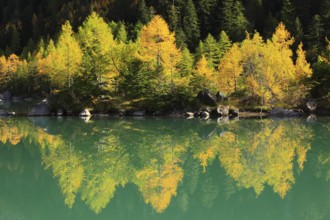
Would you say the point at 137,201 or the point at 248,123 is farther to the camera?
the point at 248,123

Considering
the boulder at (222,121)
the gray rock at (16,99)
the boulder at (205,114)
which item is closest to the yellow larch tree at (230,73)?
the boulder at (205,114)

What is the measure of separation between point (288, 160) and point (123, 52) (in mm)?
33666

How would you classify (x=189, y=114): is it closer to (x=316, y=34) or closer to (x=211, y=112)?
(x=211, y=112)

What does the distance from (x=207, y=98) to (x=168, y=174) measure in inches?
1182

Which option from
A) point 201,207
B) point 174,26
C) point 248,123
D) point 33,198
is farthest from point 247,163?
point 174,26

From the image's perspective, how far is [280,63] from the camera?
160 ft

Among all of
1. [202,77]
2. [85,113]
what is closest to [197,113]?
[202,77]

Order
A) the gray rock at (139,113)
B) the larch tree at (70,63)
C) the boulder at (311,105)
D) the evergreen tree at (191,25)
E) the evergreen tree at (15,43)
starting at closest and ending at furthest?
1. the boulder at (311,105)
2. the gray rock at (139,113)
3. the larch tree at (70,63)
4. the evergreen tree at (191,25)
5. the evergreen tree at (15,43)

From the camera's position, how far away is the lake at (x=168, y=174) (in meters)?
13.4

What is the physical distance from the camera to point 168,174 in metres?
18.5

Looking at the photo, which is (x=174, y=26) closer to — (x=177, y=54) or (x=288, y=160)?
(x=177, y=54)

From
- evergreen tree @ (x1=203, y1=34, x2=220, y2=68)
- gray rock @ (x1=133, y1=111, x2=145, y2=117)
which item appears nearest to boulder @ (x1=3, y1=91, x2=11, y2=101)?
evergreen tree @ (x1=203, y1=34, x2=220, y2=68)

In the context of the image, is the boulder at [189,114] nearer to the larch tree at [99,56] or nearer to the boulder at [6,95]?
the larch tree at [99,56]

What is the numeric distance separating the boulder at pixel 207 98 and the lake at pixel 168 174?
45.7 ft
